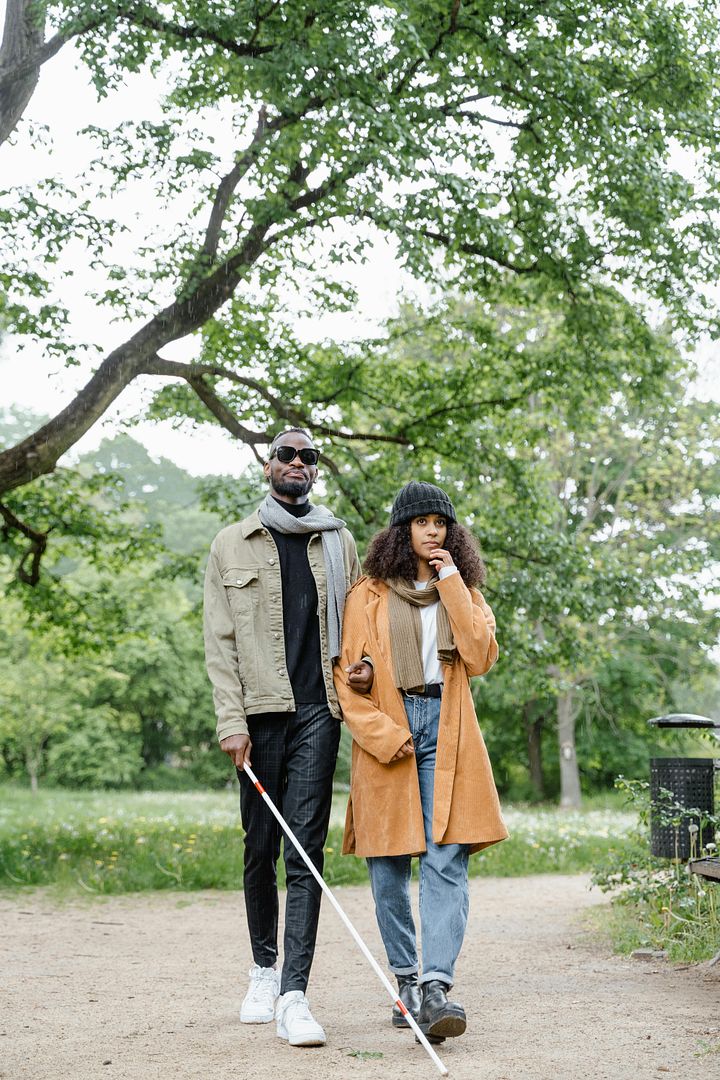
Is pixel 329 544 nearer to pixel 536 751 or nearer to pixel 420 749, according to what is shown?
pixel 420 749

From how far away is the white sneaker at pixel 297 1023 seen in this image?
417cm

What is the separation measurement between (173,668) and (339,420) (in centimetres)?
2520

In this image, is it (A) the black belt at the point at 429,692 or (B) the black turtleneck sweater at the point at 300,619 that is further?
(B) the black turtleneck sweater at the point at 300,619

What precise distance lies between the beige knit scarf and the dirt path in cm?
131

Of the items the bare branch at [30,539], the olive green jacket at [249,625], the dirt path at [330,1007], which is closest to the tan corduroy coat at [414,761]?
the olive green jacket at [249,625]

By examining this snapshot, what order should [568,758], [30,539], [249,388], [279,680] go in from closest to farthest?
[279,680] < [249,388] < [30,539] < [568,758]

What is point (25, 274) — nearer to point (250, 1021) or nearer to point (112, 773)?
point (250, 1021)

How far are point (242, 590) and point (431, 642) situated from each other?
788 mm

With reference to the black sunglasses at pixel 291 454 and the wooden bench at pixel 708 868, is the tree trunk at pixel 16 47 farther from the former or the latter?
the wooden bench at pixel 708 868

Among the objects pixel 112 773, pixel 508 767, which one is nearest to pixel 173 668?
pixel 112 773

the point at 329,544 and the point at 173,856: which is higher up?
the point at 329,544

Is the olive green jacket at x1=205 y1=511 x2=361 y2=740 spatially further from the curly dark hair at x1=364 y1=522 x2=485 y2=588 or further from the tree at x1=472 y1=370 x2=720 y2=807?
the tree at x1=472 y1=370 x2=720 y2=807

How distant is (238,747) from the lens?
4516mm

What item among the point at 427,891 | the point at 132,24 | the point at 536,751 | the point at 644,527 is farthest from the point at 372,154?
the point at 536,751
